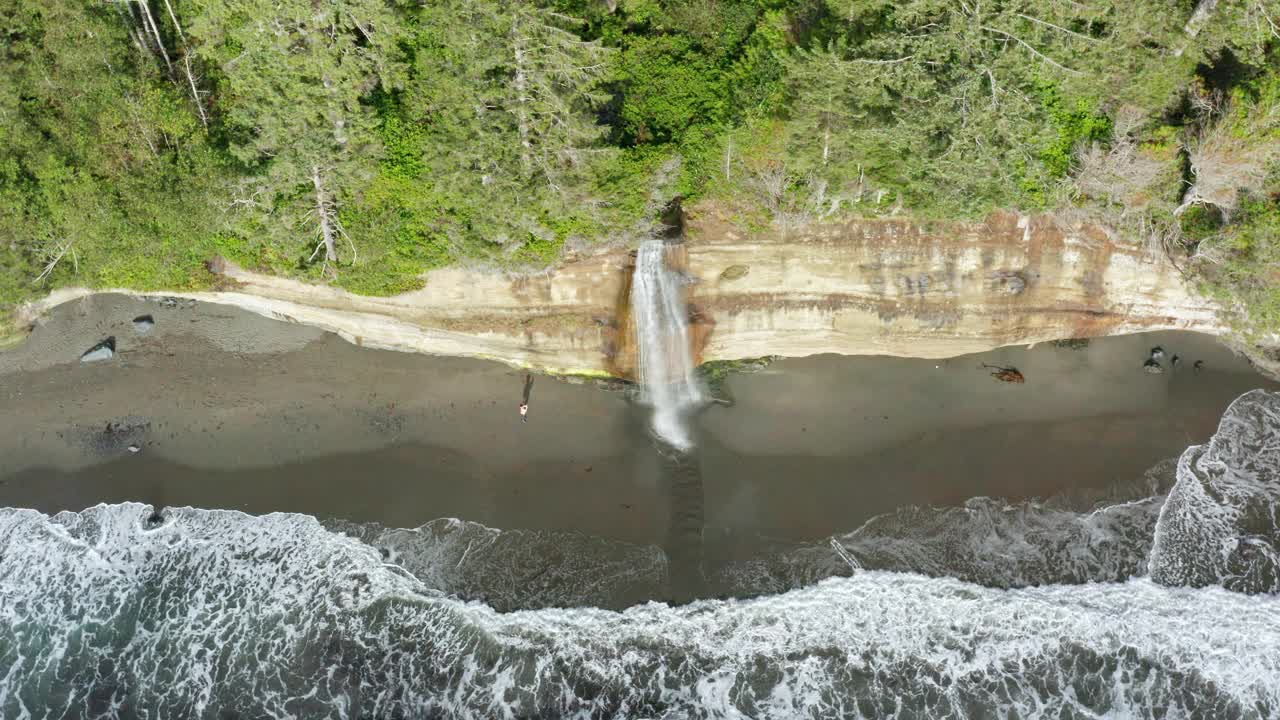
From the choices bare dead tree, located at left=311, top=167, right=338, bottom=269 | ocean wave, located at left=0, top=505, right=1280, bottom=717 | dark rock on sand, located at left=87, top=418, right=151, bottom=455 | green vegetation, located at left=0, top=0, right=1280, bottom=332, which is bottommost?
ocean wave, located at left=0, top=505, right=1280, bottom=717

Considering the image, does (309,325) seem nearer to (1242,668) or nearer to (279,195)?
(279,195)

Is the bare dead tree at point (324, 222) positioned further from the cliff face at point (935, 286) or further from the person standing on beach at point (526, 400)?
the cliff face at point (935, 286)

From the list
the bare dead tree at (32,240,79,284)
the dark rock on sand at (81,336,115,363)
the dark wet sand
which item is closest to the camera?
the bare dead tree at (32,240,79,284)

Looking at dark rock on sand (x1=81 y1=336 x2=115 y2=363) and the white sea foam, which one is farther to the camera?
dark rock on sand (x1=81 y1=336 x2=115 y2=363)

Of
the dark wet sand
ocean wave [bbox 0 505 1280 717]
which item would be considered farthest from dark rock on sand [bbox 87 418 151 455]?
ocean wave [bbox 0 505 1280 717]

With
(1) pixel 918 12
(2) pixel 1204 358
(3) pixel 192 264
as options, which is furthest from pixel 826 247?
(3) pixel 192 264

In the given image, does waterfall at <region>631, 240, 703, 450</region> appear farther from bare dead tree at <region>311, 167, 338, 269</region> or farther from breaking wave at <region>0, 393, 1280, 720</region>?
bare dead tree at <region>311, 167, 338, 269</region>

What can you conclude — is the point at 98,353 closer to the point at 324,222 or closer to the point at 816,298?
the point at 324,222

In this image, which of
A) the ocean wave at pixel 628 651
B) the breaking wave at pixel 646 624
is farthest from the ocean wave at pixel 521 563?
the ocean wave at pixel 628 651

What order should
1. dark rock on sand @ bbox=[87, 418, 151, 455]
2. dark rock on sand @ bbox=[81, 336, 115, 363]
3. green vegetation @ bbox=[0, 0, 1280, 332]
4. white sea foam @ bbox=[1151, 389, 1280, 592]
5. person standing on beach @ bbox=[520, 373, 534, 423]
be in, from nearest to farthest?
green vegetation @ bbox=[0, 0, 1280, 332] < white sea foam @ bbox=[1151, 389, 1280, 592] < dark rock on sand @ bbox=[87, 418, 151, 455] < person standing on beach @ bbox=[520, 373, 534, 423] < dark rock on sand @ bbox=[81, 336, 115, 363]
